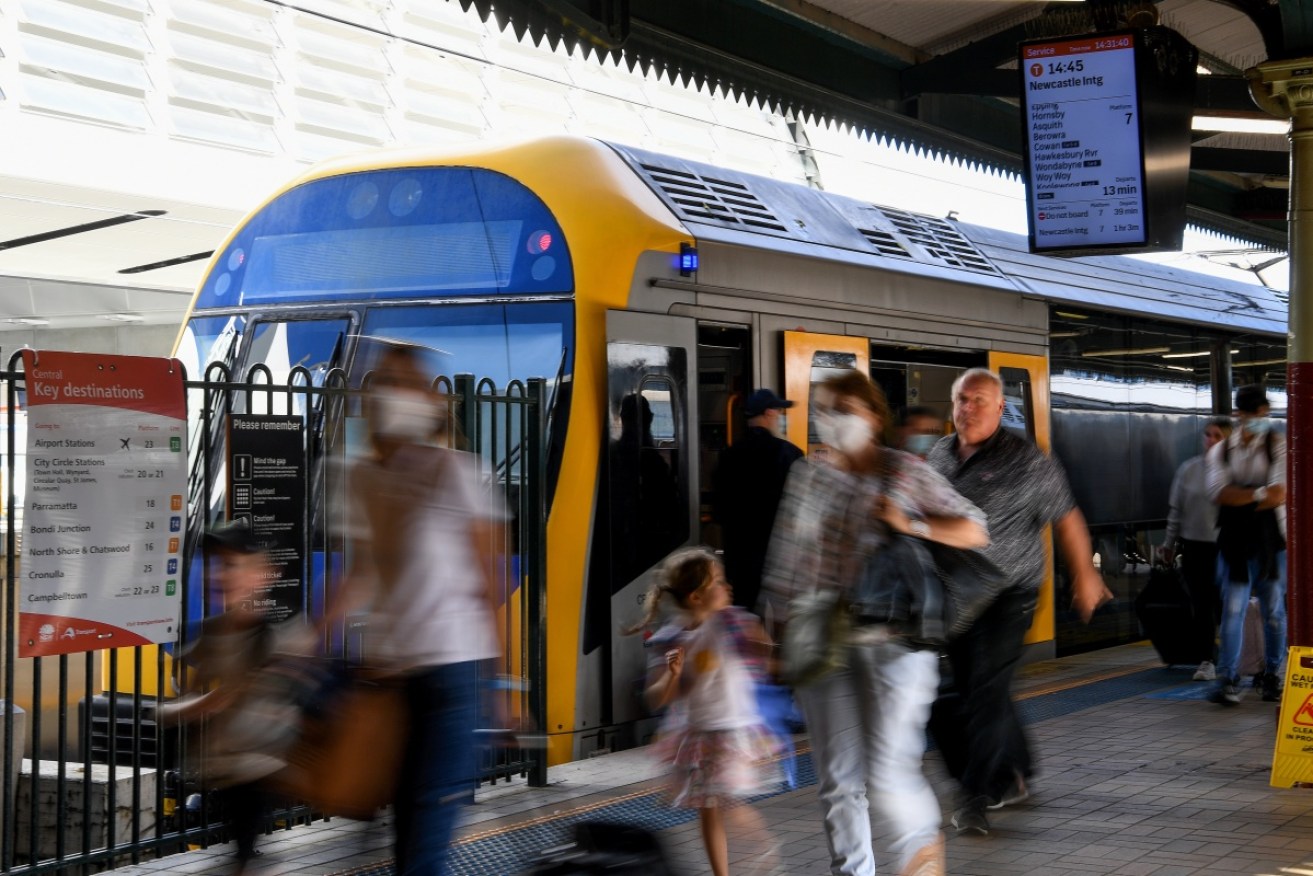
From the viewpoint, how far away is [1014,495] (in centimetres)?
606

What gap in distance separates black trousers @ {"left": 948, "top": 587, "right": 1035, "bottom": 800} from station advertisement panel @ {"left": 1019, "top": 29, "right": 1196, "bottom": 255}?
10.2 feet

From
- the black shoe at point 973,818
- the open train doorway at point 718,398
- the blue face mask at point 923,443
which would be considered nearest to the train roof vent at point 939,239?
the blue face mask at point 923,443

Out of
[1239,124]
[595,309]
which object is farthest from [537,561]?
[1239,124]

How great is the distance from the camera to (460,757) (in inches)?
158

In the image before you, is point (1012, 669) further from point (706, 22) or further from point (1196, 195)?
point (1196, 195)

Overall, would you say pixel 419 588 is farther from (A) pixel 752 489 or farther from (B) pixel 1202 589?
(B) pixel 1202 589

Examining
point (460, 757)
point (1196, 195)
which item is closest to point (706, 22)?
point (460, 757)

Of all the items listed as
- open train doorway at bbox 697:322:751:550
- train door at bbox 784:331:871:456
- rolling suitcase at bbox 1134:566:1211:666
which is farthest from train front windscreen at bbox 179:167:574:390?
rolling suitcase at bbox 1134:566:1211:666

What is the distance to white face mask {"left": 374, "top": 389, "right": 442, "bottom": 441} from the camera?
13.0ft

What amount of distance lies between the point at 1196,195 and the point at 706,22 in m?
8.47

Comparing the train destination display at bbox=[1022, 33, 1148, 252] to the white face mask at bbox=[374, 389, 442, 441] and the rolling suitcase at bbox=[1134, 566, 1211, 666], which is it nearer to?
the rolling suitcase at bbox=[1134, 566, 1211, 666]

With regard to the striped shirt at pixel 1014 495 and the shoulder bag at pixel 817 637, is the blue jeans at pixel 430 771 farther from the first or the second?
the striped shirt at pixel 1014 495

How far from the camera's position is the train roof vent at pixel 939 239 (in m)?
10.1

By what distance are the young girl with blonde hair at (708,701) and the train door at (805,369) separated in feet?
11.4
